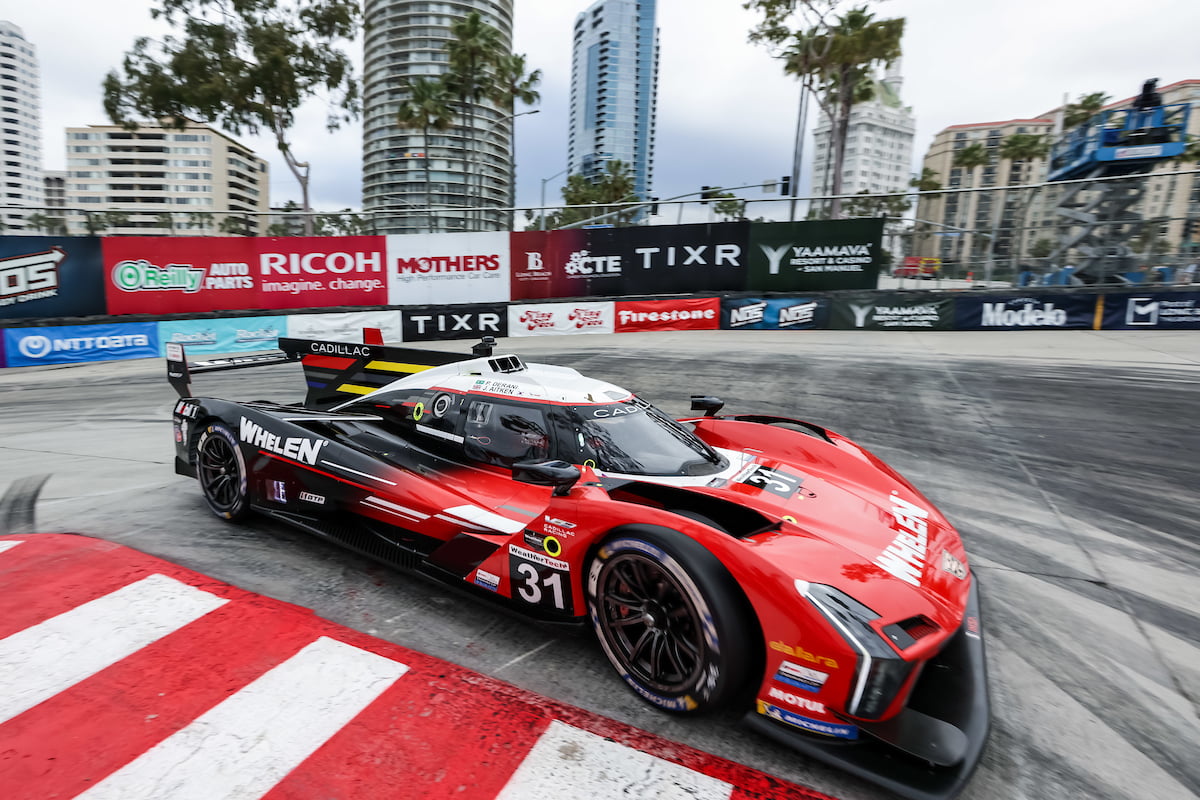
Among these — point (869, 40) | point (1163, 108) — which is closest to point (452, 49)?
point (869, 40)

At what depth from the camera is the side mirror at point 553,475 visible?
3197 millimetres

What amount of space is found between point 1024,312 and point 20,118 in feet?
852

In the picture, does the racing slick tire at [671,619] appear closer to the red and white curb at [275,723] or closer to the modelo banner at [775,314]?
the red and white curb at [275,723]

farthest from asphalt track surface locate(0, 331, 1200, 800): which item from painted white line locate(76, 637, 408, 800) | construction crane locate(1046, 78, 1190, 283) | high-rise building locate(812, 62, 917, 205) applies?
high-rise building locate(812, 62, 917, 205)

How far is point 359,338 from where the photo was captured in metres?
17.2

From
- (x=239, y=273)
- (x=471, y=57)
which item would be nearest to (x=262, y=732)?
(x=239, y=273)

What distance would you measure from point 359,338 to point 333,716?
613 inches

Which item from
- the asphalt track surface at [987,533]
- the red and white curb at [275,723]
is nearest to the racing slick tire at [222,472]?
the asphalt track surface at [987,533]

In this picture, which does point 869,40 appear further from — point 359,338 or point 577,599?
point 577,599

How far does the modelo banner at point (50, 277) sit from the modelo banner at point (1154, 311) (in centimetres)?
2535

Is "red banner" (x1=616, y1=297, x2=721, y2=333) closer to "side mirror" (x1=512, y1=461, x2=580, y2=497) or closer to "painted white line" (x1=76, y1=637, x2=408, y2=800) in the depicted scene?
"side mirror" (x1=512, y1=461, x2=580, y2=497)

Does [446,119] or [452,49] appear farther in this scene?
[446,119]

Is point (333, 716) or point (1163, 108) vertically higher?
point (1163, 108)

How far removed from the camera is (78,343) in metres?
15.6
